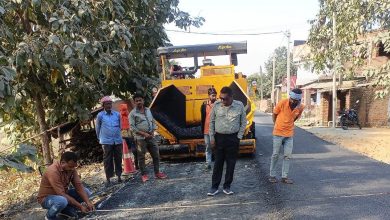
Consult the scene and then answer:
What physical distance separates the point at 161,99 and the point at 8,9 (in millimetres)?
4217

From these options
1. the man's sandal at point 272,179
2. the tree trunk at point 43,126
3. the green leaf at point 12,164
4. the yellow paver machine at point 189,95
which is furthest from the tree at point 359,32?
the green leaf at point 12,164

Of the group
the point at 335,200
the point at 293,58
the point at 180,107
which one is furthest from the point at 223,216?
the point at 293,58

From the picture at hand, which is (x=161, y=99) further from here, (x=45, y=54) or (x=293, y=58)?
(x=293, y=58)

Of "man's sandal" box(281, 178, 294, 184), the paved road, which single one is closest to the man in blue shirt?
the paved road

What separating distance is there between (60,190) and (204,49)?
580 cm

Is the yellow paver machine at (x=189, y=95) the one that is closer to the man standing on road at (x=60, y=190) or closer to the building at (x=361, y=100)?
the man standing on road at (x=60, y=190)

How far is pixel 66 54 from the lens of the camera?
5969 mm

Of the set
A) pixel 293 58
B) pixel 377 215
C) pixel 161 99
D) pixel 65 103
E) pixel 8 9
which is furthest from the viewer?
pixel 293 58

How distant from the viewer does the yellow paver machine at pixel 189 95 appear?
29.3ft

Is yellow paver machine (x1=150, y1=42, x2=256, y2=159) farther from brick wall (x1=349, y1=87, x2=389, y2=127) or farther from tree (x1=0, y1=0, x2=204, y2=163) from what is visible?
brick wall (x1=349, y1=87, x2=389, y2=127)

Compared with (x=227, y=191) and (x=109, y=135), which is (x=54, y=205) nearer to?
(x=109, y=135)

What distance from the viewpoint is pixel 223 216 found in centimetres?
480

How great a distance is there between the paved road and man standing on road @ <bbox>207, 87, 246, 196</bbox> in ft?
0.96

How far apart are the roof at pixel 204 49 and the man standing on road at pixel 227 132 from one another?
4073 millimetres
